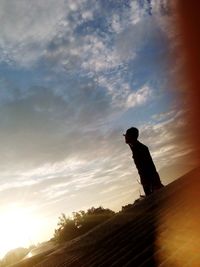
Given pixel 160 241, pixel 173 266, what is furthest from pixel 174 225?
pixel 173 266

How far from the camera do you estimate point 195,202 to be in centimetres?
544

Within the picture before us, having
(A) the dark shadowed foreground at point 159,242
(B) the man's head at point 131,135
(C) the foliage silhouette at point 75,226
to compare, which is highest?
(B) the man's head at point 131,135

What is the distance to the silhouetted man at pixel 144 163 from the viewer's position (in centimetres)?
1219

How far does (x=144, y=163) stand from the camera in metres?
12.4

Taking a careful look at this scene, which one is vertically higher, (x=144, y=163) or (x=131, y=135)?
(x=131, y=135)

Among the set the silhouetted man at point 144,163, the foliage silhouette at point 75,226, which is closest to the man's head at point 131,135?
the silhouetted man at point 144,163

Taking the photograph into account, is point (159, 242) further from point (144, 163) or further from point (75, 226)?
point (75, 226)

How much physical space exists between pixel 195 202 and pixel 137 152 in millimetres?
7108

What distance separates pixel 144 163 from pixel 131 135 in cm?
121

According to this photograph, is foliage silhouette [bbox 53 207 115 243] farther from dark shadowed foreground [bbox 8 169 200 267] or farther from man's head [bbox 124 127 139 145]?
dark shadowed foreground [bbox 8 169 200 267]

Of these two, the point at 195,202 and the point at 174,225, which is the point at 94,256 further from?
the point at 195,202

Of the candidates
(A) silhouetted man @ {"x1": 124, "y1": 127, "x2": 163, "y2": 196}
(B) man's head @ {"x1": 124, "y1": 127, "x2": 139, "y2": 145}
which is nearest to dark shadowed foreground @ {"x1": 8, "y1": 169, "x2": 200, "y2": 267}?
(A) silhouetted man @ {"x1": 124, "y1": 127, "x2": 163, "y2": 196}

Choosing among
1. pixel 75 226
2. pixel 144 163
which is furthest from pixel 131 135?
pixel 75 226

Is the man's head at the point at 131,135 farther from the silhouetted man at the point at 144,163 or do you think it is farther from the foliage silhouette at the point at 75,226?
the foliage silhouette at the point at 75,226
